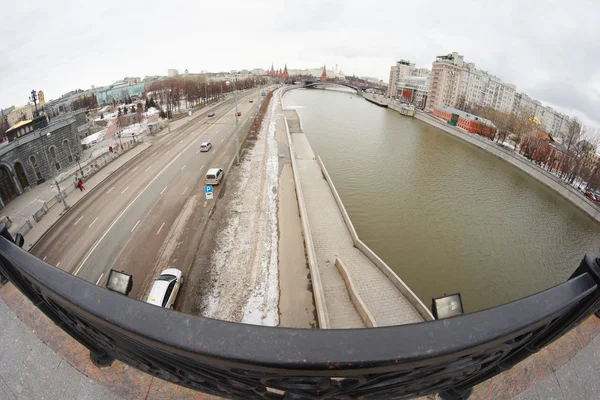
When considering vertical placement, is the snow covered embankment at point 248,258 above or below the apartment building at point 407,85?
below

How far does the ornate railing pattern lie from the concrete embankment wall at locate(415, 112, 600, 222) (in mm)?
25306

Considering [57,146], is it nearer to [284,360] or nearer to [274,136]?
[274,136]

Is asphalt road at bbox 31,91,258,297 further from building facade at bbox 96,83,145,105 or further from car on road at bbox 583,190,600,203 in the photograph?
building facade at bbox 96,83,145,105

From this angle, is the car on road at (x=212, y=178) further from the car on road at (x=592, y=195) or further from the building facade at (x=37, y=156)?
the car on road at (x=592, y=195)

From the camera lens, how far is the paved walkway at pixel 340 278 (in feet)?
28.7

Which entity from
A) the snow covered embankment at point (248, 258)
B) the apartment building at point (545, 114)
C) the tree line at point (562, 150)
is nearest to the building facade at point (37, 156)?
the snow covered embankment at point (248, 258)

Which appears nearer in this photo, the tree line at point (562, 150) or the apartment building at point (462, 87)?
the tree line at point (562, 150)

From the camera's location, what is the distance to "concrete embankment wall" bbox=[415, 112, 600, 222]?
20000 millimetres

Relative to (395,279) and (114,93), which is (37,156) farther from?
(114,93)

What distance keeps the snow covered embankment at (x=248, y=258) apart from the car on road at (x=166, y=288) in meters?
1.01

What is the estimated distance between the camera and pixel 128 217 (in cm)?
1234

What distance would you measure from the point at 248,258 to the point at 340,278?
332 cm

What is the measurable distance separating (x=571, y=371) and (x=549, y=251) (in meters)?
16.4

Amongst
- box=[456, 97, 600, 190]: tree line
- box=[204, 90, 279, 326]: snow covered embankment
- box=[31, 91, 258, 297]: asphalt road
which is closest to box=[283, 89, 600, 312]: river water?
box=[456, 97, 600, 190]: tree line
